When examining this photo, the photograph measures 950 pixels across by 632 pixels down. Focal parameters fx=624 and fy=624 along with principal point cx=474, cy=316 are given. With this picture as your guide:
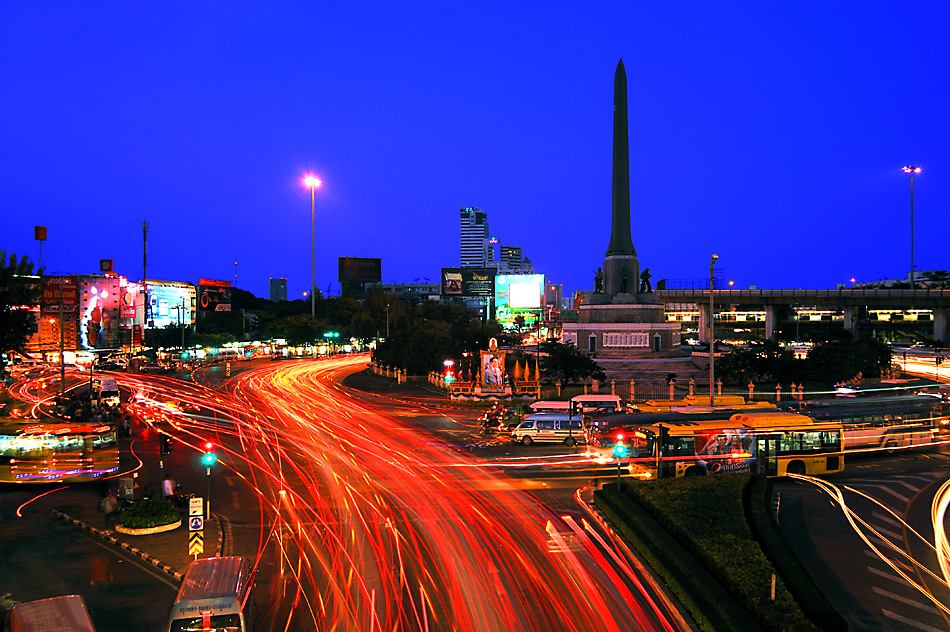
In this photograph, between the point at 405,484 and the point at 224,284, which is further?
the point at 224,284

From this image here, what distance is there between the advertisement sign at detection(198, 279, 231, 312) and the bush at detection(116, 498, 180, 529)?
309ft

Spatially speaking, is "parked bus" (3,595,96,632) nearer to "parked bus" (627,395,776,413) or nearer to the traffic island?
the traffic island

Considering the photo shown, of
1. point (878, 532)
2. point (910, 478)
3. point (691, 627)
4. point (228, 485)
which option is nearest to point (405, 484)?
point (228, 485)

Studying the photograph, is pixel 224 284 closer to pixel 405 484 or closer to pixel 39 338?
pixel 39 338

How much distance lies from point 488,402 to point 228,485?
20152mm

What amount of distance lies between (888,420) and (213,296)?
355 ft

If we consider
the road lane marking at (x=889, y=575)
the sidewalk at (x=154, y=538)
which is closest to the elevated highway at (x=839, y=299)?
the road lane marking at (x=889, y=575)

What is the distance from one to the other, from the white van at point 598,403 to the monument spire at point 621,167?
85.9ft

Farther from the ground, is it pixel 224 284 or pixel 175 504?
pixel 224 284

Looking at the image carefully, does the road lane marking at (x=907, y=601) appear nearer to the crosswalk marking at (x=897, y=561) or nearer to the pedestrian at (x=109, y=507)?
the crosswalk marking at (x=897, y=561)

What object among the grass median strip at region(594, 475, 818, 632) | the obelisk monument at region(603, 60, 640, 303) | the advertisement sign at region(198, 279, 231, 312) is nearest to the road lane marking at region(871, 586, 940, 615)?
the grass median strip at region(594, 475, 818, 632)

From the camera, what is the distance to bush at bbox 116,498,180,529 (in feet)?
50.2

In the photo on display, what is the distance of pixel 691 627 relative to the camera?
10.6 m

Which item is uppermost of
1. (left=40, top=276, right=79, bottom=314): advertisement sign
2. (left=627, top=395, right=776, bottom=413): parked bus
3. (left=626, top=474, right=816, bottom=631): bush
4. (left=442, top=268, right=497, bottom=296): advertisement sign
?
(left=442, top=268, right=497, bottom=296): advertisement sign
